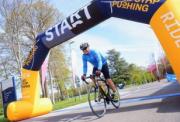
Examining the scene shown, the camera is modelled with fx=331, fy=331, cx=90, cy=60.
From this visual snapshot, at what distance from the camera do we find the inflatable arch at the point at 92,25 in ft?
29.4

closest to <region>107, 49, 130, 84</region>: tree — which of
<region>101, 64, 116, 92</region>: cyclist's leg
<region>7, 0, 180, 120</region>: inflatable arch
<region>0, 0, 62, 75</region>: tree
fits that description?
<region>0, 0, 62, 75</region>: tree

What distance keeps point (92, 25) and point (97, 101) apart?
365 centimetres

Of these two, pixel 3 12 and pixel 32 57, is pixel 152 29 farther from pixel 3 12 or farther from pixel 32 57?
pixel 3 12

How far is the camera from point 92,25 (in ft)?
38.9

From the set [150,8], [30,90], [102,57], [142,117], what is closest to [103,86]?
[102,57]

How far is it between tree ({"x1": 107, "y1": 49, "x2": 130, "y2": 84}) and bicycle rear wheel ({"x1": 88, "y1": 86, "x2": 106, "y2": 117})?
81.3m

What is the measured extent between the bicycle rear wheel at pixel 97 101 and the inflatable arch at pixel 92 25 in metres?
2.19

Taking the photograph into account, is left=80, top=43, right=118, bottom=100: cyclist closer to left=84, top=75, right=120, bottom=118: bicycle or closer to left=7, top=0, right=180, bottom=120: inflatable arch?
left=84, top=75, right=120, bottom=118: bicycle

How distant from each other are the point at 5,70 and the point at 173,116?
118 ft

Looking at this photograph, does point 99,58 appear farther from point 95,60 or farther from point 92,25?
point 92,25

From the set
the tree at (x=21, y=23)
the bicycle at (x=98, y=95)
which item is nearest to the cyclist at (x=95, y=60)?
the bicycle at (x=98, y=95)

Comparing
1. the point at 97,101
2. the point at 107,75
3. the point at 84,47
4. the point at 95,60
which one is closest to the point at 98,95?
the point at 97,101

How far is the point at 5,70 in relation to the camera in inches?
1603

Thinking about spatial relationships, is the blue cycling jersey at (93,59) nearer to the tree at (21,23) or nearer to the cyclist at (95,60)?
the cyclist at (95,60)
